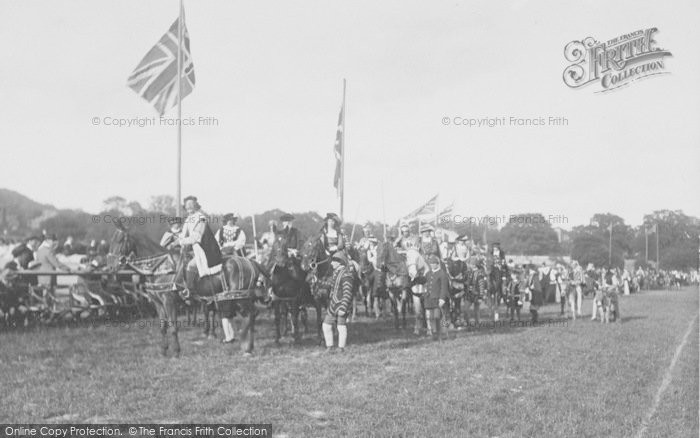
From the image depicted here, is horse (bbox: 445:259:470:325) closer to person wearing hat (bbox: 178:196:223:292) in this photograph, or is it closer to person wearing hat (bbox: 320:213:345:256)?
person wearing hat (bbox: 320:213:345:256)

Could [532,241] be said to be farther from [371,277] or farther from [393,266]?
[393,266]

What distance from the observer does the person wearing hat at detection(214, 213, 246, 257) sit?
47.1ft

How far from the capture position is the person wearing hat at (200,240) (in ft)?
36.6

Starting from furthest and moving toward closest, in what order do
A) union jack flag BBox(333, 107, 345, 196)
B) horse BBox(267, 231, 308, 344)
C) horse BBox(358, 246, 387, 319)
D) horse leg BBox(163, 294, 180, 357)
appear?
union jack flag BBox(333, 107, 345, 196)
horse BBox(358, 246, 387, 319)
horse BBox(267, 231, 308, 344)
horse leg BBox(163, 294, 180, 357)

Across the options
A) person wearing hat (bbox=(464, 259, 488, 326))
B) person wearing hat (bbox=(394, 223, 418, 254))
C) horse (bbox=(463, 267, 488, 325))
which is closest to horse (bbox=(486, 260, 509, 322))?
person wearing hat (bbox=(464, 259, 488, 326))

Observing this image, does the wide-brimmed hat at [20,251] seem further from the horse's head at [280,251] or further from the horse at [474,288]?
the horse at [474,288]

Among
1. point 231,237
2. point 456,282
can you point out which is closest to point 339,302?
point 231,237

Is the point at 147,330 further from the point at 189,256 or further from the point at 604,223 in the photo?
the point at 604,223

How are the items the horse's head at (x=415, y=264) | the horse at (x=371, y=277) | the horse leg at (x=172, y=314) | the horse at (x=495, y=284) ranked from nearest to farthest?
the horse leg at (x=172, y=314) → the horse's head at (x=415, y=264) → the horse at (x=371, y=277) → the horse at (x=495, y=284)

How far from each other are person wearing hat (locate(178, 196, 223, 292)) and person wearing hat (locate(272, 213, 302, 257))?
1.59m

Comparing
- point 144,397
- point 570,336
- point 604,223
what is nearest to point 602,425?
point 144,397

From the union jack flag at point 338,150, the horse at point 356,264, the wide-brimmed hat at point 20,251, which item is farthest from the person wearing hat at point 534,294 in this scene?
the wide-brimmed hat at point 20,251

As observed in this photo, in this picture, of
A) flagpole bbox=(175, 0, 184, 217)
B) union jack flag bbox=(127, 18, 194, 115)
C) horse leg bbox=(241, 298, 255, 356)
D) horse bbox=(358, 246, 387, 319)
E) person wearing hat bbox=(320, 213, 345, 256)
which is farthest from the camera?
union jack flag bbox=(127, 18, 194, 115)

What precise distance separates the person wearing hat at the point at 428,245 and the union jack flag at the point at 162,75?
7.80 m
